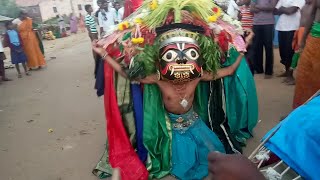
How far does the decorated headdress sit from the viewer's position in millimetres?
2629

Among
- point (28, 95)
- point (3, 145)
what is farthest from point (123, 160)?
point (28, 95)

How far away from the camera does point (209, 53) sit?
2.71m

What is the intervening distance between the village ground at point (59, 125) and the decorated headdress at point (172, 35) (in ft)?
3.96

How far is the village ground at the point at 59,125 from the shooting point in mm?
3373

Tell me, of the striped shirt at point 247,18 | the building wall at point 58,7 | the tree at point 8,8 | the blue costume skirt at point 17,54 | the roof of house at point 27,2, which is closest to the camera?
the striped shirt at point 247,18

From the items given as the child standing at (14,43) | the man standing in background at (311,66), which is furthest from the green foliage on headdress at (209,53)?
the child standing at (14,43)

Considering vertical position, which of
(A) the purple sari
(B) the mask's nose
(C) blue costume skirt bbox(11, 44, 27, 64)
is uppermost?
(B) the mask's nose

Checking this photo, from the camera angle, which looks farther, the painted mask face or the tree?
the tree

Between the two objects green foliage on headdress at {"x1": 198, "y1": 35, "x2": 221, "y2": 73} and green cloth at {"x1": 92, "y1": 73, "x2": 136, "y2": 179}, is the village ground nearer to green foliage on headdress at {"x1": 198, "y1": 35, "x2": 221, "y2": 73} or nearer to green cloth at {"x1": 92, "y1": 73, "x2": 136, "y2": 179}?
green cloth at {"x1": 92, "y1": 73, "x2": 136, "y2": 179}

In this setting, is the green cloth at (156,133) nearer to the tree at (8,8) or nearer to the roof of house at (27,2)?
the tree at (8,8)

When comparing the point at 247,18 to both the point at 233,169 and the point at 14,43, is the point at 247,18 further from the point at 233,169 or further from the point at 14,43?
the point at 14,43

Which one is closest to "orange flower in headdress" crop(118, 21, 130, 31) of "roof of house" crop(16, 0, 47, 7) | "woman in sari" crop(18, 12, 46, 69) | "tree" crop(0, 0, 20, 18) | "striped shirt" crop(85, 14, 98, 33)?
"striped shirt" crop(85, 14, 98, 33)

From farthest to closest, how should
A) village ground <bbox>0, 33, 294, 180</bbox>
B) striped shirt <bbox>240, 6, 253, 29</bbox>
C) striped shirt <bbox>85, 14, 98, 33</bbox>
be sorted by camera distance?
striped shirt <bbox>85, 14, 98, 33</bbox> < striped shirt <bbox>240, 6, 253, 29</bbox> < village ground <bbox>0, 33, 294, 180</bbox>

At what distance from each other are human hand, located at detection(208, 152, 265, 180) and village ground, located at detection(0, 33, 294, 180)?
2309 mm
